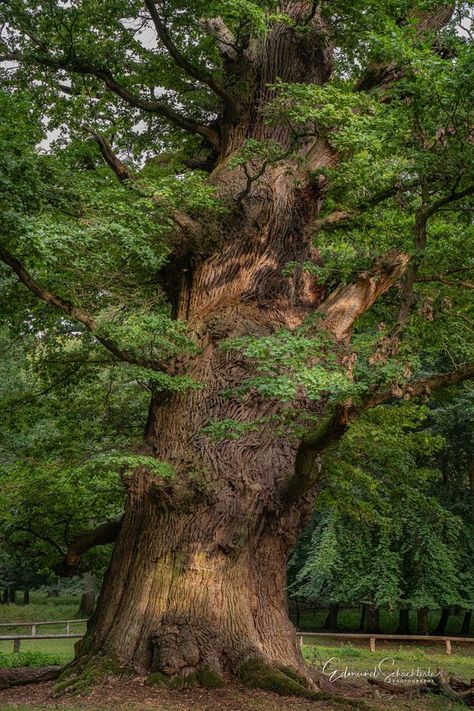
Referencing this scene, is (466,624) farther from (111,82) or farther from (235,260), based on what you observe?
(111,82)

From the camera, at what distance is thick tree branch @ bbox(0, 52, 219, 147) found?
10.3 metres

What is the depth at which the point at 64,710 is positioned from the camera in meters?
6.72


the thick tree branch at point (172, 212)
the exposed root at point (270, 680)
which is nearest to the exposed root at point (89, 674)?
the exposed root at point (270, 680)

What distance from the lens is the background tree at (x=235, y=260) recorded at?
7137 millimetres

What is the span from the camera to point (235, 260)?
9.88 metres

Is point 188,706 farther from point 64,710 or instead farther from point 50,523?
point 50,523

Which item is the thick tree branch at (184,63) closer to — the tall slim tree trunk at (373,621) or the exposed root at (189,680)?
the exposed root at (189,680)

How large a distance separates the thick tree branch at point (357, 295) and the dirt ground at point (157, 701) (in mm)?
4217

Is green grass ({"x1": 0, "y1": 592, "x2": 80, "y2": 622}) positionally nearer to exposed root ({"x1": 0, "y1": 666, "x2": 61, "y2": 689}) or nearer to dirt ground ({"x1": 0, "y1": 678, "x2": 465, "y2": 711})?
exposed root ({"x1": 0, "y1": 666, "x2": 61, "y2": 689})

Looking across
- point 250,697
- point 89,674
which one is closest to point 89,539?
point 89,674

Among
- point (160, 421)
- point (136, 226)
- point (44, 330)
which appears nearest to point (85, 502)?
point (160, 421)

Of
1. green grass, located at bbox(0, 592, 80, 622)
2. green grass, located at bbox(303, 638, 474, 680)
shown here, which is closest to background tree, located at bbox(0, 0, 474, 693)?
green grass, located at bbox(303, 638, 474, 680)

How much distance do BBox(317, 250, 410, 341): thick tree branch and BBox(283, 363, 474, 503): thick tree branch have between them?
2.00 metres

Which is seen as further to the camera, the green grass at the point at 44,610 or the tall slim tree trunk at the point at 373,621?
the green grass at the point at 44,610
